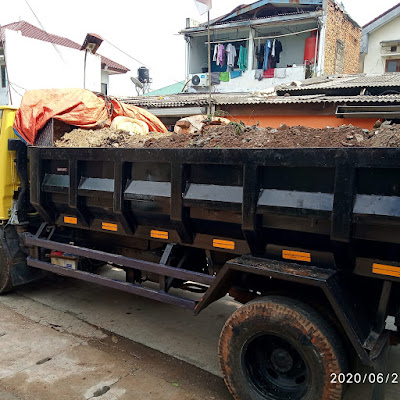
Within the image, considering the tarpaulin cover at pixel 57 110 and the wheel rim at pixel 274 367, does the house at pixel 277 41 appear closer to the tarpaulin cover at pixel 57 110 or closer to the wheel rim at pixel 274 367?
the tarpaulin cover at pixel 57 110

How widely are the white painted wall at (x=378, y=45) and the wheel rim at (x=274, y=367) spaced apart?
20460mm

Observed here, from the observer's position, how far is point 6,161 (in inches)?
180

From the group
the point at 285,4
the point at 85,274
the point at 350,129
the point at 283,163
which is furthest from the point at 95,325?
the point at 285,4

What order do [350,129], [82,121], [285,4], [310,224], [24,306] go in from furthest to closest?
[285,4], [24,306], [82,121], [350,129], [310,224]

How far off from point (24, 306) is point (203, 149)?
10.3 ft

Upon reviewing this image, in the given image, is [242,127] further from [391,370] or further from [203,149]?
[391,370]

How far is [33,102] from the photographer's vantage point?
4.27 m

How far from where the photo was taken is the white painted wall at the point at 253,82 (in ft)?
57.9

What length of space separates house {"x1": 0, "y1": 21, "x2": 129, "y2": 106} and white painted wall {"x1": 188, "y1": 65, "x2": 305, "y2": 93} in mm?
6171

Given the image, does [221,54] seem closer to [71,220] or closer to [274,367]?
[71,220]

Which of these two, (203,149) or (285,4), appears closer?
(203,149)

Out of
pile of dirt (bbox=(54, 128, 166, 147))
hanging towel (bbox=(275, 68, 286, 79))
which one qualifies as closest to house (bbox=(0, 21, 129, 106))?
hanging towel (bbox=(275, 68, 286, 79))

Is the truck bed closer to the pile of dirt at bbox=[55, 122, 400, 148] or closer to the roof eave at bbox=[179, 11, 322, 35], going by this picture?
the pile of dirt at bbox=[55, 122, 400, 148]

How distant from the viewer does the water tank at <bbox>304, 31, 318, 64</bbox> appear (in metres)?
18.1
